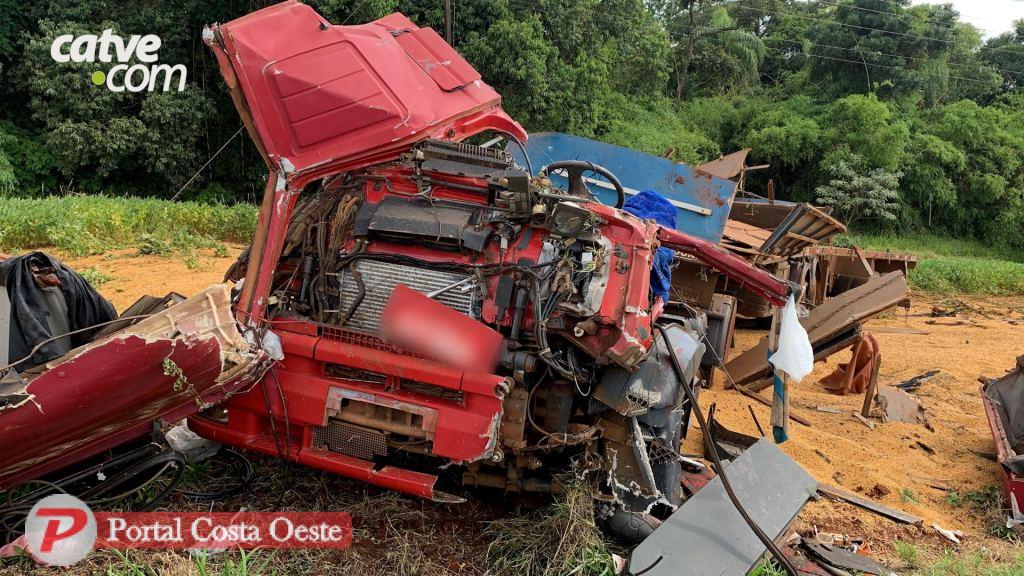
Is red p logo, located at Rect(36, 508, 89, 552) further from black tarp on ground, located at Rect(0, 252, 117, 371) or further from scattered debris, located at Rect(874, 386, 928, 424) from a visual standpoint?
scattered debris, located at Rect(874, 386, 928, 424)

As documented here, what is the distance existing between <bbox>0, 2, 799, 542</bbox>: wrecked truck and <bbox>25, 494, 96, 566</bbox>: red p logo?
0.18 m

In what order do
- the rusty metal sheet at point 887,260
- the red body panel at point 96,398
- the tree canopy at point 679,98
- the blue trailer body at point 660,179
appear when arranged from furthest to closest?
the tree canopy at point 679,98 < the rusty metal sheet at point 887,260 < the blue trailer body at point 660,179 < the red body panel at point 96,398

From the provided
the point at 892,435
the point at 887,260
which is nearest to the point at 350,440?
the point at 892,435

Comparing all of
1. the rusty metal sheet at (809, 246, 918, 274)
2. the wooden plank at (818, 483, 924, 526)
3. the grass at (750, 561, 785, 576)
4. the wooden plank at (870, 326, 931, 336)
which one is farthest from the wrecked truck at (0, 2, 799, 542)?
the rusty metal sheet at (809, 246, 918, 274)

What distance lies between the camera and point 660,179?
7453mm

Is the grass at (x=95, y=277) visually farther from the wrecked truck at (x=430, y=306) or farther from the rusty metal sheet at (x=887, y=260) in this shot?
the rusty metal sheet at (x=887, y=260)

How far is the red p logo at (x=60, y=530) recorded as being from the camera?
119 inches

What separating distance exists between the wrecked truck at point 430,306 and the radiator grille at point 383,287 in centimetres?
1

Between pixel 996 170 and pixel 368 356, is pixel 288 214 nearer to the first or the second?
pixel 368 356

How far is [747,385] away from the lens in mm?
7102

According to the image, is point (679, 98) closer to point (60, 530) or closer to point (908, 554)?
point (908, 554)

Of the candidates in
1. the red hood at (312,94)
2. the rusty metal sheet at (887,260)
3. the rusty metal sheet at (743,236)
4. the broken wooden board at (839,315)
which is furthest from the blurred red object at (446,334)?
the rusty metal sheet at (887,260)

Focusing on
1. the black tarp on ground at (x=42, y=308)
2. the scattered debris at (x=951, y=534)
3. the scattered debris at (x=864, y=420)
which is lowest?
the scattered debris at (x=864, y=420)

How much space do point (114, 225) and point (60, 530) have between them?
331 inches
